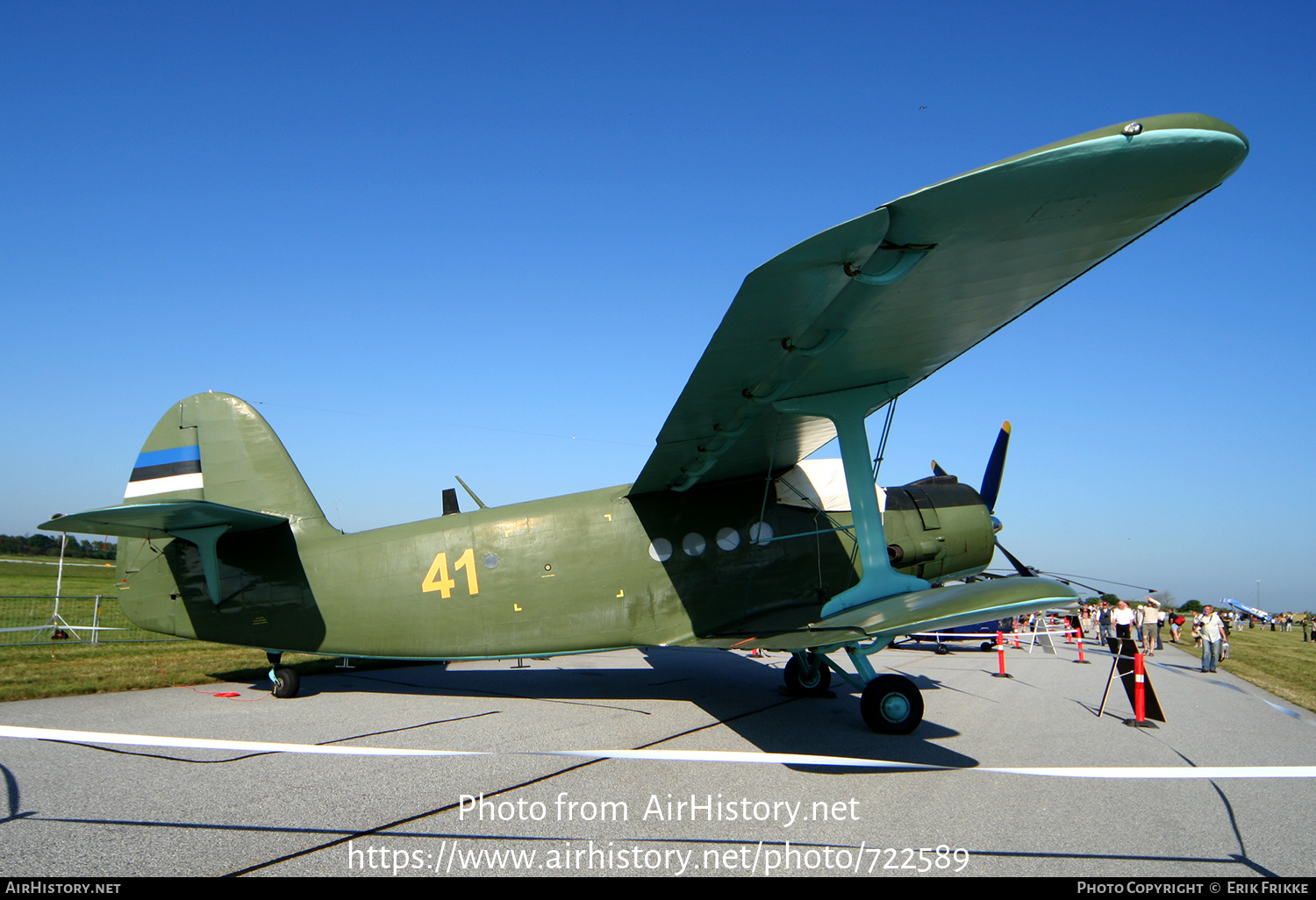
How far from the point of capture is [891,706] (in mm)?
6625

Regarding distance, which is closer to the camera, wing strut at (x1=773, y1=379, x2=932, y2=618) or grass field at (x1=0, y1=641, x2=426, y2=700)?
wing strut at (x1=773, y1=379, x2=932, y2=618)

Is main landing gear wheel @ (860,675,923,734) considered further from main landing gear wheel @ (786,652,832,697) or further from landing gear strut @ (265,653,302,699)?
landing gear strut @ (265,653,302,699)

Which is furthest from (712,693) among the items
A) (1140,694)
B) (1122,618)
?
(1122,618)

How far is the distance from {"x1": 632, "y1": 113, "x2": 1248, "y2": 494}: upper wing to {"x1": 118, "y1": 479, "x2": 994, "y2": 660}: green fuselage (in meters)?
1.57

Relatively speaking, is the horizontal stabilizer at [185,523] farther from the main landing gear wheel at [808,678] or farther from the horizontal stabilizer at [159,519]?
the main landing gear wheel at [808,678]

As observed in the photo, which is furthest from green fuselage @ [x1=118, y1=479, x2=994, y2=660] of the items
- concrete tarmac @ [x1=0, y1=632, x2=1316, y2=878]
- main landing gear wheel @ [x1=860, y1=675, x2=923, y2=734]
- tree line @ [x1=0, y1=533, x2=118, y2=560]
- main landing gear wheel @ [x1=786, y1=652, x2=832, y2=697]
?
tree line @ [x1=0, y1=533, x2=118, y2=560]

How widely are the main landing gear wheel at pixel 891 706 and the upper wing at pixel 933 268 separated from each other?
9.07ft

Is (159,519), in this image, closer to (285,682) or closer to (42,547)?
(285,682)

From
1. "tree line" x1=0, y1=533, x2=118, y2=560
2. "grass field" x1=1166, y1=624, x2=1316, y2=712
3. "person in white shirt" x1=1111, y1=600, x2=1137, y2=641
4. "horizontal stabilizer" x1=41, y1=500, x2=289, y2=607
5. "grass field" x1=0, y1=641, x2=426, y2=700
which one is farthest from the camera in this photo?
"tree line" x1=0, y1=533, x2=118, y2=560

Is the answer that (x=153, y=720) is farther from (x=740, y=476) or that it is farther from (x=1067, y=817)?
(x=1067, y=817)

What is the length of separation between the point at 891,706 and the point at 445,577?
5061 millimetres

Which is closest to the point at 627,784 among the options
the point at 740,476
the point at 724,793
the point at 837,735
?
the point at 724,793

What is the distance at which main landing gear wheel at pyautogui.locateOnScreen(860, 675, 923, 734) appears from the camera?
657cm

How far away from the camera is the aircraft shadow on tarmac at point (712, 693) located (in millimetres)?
6250
